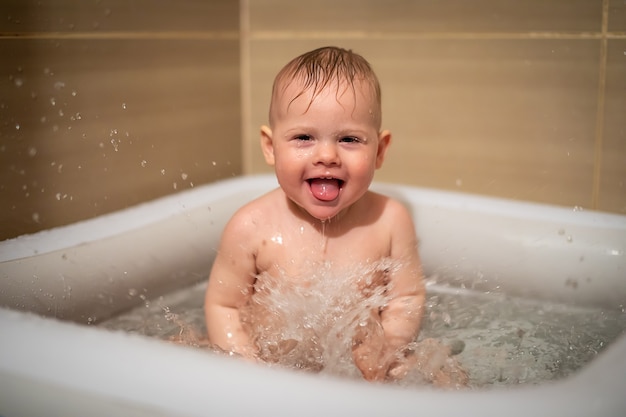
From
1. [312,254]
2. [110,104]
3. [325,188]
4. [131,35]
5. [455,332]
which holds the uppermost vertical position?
[131,35]

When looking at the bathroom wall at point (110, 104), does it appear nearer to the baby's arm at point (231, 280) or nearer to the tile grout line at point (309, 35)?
the tile grout line at point (309, 35)

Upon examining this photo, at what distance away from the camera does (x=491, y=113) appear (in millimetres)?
1581

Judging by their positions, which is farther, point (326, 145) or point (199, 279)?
point (199, 279)

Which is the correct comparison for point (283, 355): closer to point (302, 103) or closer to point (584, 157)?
point (302, 103)

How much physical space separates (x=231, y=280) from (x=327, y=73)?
1.18 ft

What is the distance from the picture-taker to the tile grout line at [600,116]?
1441 millimetres

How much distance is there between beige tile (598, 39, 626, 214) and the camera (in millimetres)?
1442

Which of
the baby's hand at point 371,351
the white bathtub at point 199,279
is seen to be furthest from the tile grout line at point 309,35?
the baby's hand at point 371,351

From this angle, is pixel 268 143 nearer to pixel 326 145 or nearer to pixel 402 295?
pixel 326 145

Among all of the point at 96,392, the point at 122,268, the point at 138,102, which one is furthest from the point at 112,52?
the point at 96,392

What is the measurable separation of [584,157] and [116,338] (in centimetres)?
113

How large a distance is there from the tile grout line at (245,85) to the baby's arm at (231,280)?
74cm

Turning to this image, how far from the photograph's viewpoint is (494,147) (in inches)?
62.9

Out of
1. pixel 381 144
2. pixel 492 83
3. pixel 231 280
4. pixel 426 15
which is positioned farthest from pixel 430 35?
pixel 231 280
